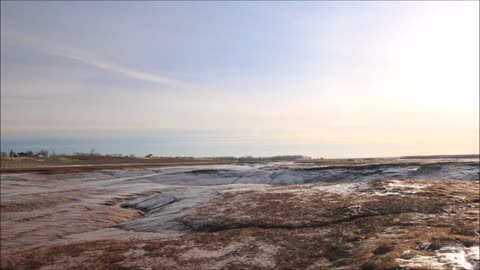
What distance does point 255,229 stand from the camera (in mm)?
20562

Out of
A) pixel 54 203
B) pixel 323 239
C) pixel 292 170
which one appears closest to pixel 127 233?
pixel 323 239

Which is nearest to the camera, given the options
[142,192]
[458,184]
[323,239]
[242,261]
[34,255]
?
[242,261]

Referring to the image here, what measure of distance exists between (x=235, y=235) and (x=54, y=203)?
21.3 m

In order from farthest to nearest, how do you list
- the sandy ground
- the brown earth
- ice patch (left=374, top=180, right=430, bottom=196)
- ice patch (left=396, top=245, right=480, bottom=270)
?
ice patch (left=374, top=180, right=430, bottom=196)
the sandy ground
the brown earth
ice patch (left=396, top=245, right=480, bottom=270)

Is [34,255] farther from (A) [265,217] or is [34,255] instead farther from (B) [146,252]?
(A) [265,217]

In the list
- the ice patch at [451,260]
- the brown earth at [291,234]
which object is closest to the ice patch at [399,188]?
the brown earth at [291,234]

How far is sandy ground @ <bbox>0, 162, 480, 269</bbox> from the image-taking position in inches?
601

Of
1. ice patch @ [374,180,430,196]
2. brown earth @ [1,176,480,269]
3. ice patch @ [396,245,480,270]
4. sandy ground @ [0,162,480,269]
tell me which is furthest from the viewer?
ice patch @ [374,180,430,196]

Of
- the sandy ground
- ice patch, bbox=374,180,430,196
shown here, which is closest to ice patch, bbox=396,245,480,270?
the sandy ground

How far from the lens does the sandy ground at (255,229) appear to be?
15.3 meters

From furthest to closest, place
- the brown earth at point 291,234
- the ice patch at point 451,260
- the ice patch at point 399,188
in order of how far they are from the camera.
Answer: the ice patch at point 399,188 < the brown earth at point 291,234 < the ice patch at point 451,260

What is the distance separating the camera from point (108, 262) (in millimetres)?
16891

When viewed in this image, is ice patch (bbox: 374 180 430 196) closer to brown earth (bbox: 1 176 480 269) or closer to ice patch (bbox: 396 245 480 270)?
brown earth (bbox: 1 176 480 269)

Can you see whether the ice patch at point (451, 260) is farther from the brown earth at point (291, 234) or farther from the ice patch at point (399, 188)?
the ice patch at point (399, 188)
